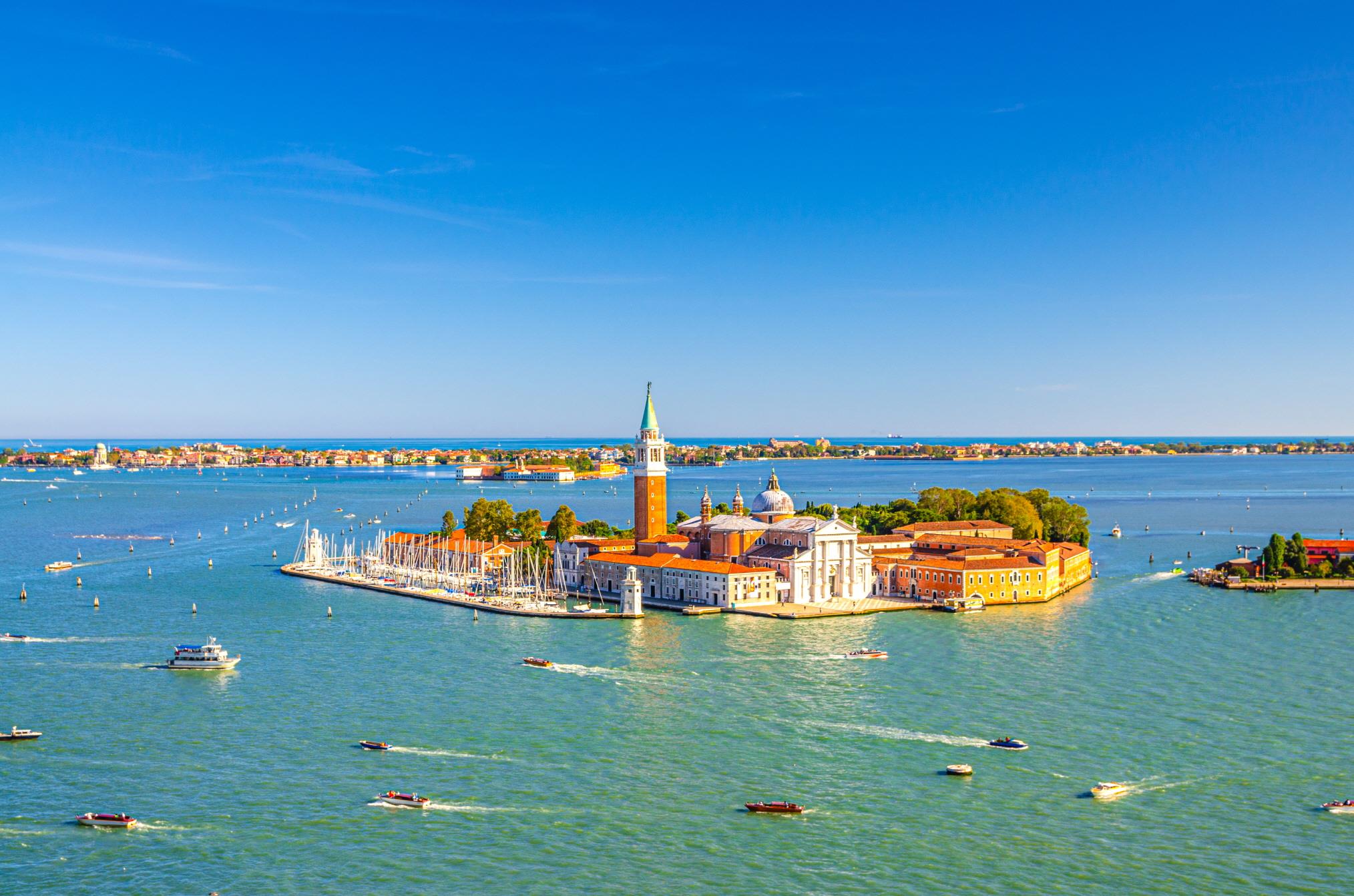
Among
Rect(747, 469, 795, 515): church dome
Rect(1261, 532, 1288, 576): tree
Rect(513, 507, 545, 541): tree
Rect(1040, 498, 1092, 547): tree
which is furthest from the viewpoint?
Rect(1040, 498, 1092, 547): tree

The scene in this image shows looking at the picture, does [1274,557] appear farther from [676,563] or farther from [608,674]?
[608,674]

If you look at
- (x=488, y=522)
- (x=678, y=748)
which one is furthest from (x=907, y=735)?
(x=488, y=522)

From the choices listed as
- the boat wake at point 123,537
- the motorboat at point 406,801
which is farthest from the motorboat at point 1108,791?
the boat wake at point 123,537

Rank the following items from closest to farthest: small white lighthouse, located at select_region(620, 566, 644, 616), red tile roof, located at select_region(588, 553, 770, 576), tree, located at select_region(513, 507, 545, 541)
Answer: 1. small white lighthouse, located at select_region(620, 566, 644, 616)
2. red tile roof, located at select_region(588, 553, 770, 576)
3. tree, located at select_region(513, 507, 545, 541)

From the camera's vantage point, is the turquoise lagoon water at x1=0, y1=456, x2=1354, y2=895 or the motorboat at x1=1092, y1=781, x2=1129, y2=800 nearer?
the turquoise lagoon water at x1=0, y1=456, x2=1354, y2=895

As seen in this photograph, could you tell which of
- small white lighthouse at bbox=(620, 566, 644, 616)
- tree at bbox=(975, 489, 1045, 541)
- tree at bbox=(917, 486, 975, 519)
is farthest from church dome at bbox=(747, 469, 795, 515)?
tree at bbox=(917, 486, 975, 519)

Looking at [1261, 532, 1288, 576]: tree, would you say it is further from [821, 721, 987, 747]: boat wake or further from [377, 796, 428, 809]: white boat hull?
[377, 796, 428, 809]: white boat hull
